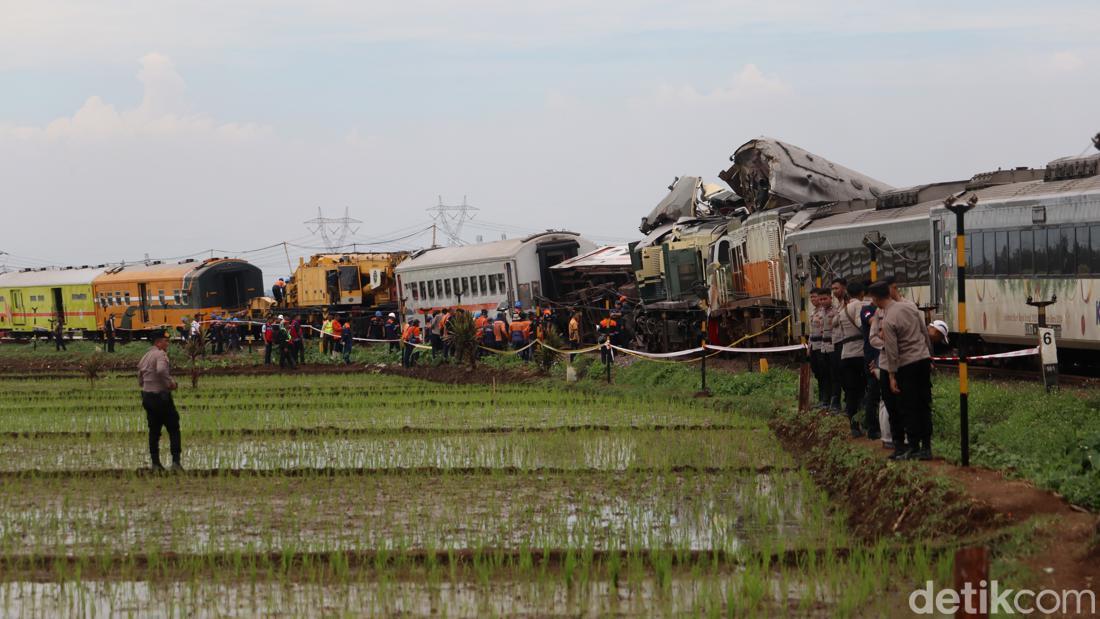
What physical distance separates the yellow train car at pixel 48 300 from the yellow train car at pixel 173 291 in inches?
40.3

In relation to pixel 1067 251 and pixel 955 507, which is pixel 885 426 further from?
pixel 1067 251

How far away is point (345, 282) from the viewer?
52.5m

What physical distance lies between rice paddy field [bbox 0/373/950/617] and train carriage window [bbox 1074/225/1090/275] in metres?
4.53

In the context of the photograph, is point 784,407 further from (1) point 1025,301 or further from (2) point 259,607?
(2) point 259,607

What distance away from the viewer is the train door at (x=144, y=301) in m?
54.8

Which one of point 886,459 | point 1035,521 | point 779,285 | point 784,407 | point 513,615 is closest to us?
point 513,615

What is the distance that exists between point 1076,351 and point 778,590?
12.0 meters

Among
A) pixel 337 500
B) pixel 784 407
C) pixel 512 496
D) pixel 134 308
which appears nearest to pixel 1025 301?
pixel 784 407

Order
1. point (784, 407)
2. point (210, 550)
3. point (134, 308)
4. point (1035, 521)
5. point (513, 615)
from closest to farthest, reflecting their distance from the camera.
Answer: point (513, 615) → point (1035, 521) → point (210, 550) → point (784, 407) → point (134, 308)

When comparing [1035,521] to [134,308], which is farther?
[134,308]

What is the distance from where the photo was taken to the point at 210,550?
10570 mm

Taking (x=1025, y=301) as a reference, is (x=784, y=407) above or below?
below

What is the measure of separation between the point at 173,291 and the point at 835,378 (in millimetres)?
40943
